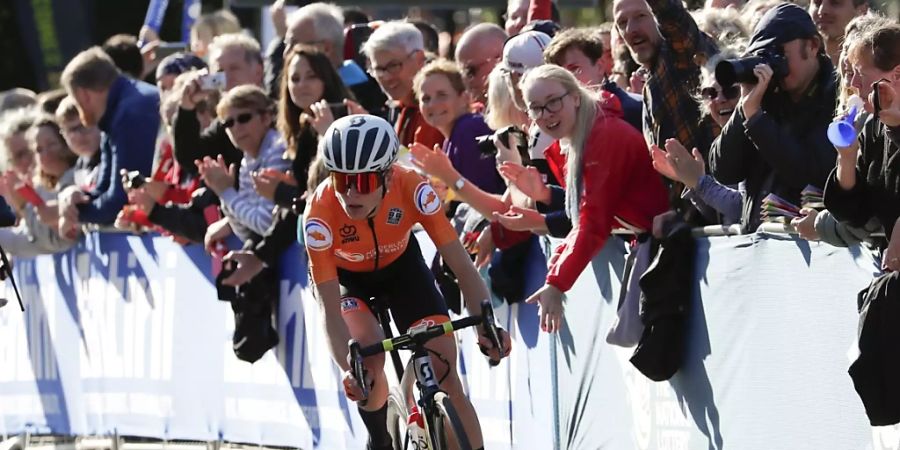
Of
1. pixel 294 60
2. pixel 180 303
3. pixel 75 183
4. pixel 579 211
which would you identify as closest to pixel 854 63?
pixel 579 211

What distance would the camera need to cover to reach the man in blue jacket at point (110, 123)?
12.8 meters

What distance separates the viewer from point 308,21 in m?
11.3

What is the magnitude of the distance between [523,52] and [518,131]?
453 mm

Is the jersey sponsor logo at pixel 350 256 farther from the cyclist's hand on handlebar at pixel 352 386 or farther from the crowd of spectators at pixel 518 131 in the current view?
the cyclist's hand on handlebar at pixel 352 386

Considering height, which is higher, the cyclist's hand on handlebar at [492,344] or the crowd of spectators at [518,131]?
the crowd of spectators at [518,131]

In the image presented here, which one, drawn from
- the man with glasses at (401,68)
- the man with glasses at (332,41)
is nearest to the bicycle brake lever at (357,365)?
the man with glasses at (401,68)

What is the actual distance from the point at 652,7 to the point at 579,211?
107 centimetres

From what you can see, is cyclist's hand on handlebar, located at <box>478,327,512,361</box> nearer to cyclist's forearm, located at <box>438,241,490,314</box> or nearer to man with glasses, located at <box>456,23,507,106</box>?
cyclist's forearm, located at <box>438,241,490,314</box>

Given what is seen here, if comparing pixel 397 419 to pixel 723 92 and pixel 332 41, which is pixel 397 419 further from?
pixel 332 41

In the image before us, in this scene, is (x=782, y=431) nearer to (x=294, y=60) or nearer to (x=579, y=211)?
(x=579, y=211)

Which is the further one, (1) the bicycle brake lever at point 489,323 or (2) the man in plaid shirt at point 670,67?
(2) the man in plaid shirt at point 670,67

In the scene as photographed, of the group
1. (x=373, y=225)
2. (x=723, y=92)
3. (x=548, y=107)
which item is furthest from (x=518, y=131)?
(x=723, y=92)

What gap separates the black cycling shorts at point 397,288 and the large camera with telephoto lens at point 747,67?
2390 millimetres

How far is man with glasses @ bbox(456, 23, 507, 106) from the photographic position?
33.2ft
